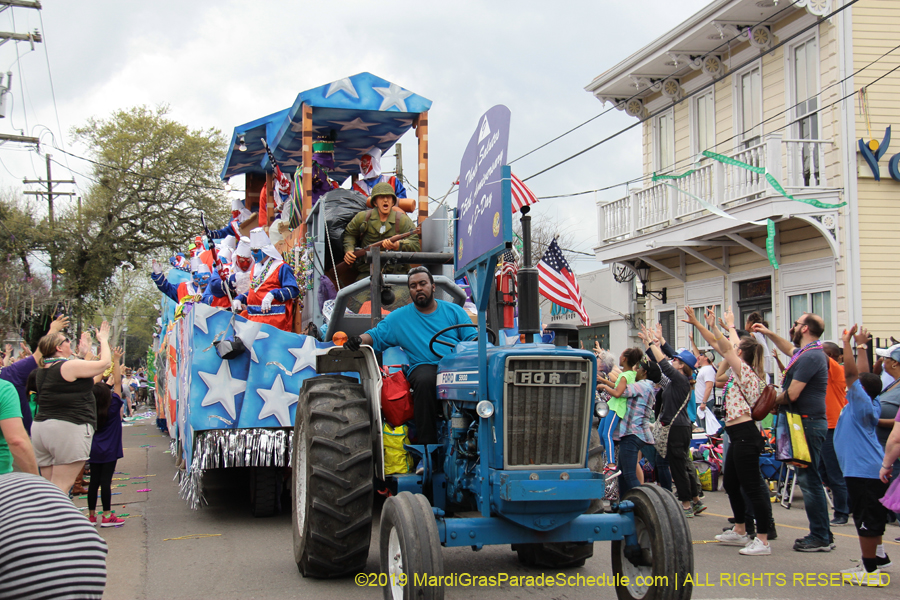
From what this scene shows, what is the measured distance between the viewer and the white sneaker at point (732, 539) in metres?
6.64

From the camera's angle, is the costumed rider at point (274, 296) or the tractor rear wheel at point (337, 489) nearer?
the tractor rear wheel at point (337, 489)

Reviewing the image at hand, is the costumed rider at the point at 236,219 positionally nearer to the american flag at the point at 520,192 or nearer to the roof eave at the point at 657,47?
the american flag at the point at 520,192

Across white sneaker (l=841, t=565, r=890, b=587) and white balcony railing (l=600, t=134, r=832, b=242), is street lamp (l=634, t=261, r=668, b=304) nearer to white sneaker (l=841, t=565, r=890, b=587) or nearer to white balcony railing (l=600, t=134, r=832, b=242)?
white balcony railing (l=600, t=134, r=832, b=242)

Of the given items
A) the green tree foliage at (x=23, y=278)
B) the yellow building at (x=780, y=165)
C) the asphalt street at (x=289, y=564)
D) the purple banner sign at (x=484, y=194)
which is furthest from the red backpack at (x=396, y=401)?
the green tree foliage at (x=23, y=278)

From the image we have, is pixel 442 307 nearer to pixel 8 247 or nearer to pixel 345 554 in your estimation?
pixel 345 554

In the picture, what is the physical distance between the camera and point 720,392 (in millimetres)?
12062

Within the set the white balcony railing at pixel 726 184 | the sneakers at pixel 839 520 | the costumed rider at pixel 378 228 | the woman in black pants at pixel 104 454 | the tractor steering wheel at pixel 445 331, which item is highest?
the white balcony railing at pixel 726 184

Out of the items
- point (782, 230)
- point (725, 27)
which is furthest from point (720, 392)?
point (725, 27)

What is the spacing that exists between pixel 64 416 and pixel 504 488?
433 cm

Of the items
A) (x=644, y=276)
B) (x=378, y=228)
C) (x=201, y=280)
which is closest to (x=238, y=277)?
(x=201, y=280)

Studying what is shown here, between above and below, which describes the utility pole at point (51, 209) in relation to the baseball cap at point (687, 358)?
above

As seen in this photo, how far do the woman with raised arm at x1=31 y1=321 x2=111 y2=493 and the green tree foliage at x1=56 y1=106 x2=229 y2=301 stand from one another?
86.9ft

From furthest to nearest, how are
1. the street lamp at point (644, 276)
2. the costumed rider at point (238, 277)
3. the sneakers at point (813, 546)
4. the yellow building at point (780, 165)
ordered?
the street lamp at point (644, 276) → the yellow building at point (780, 165) → the costumed rider at point (238, 277) → the sneakers at point (813, 546)

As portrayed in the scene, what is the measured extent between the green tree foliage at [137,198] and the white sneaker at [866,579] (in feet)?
98.3
